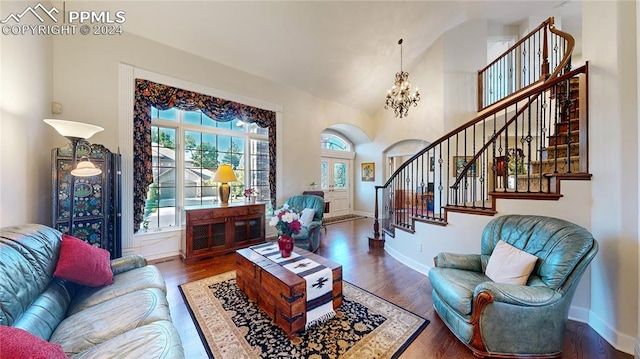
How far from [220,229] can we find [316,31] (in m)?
3.87

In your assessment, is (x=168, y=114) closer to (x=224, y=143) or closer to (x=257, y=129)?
(x=224, y=143)

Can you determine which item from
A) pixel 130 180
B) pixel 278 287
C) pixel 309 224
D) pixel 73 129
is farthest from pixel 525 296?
pixel 130 180

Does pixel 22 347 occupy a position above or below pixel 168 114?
below

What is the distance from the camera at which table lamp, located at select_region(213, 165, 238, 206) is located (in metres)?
3.90

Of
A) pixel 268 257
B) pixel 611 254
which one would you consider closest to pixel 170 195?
pixel 268 257

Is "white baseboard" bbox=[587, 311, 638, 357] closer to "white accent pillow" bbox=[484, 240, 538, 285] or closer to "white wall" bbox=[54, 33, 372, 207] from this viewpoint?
"white accent pillow" bbox=[484, 240, 538, 285]

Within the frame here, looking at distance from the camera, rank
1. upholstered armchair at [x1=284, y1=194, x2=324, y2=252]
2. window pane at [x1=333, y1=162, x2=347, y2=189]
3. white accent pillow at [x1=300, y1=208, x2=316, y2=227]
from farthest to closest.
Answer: window pane at [x1=333, y1=162, x2=347, y2=189]
white accent pillow at [x1=300, y1=208, x2=316, y2=227]
upholstered armchair at [x1=284, y1=194, x2=324, y2=252]

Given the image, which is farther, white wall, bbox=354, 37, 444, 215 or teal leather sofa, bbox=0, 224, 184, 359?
white wall, bbox=354, 37, 444, 215

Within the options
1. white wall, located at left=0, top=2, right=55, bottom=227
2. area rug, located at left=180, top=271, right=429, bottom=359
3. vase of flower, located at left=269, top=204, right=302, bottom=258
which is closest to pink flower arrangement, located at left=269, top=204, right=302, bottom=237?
vase of flower, located at left=269, top=204, right=302, bottom=258

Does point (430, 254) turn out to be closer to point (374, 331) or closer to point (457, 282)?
point (457, 282)

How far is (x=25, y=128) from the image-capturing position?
232 centimetres

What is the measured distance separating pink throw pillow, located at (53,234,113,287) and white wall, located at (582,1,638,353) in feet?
13.1

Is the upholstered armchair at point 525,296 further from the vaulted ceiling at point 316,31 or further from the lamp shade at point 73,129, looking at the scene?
the vaulted ceiling at point 316,31

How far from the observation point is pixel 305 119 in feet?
18.2
